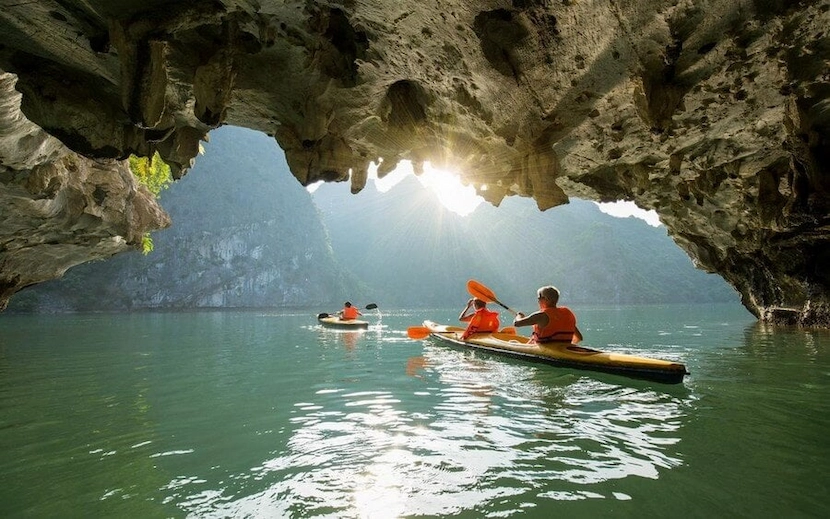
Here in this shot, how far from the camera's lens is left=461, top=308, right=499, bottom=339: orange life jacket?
493 inches

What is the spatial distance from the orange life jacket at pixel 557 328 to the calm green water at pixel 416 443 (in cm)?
64

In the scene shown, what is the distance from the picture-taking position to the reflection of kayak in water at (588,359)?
7.39 m

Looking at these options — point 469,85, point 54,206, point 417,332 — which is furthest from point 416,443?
point 54,206

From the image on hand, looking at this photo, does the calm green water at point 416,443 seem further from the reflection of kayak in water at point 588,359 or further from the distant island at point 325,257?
the distant island at point 325,257

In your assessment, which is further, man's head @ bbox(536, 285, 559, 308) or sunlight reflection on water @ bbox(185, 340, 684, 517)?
man's head @ bbox(536, 285, 559, 308)

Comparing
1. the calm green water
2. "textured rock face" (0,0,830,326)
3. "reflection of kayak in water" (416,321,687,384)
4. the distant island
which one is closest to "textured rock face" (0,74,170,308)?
"textured rock face" (0,0,830,326)

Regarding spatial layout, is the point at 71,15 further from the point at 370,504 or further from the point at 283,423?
the point at 370,504

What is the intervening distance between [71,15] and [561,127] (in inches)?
279

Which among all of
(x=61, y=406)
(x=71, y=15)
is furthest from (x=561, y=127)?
(x=61, y=406)

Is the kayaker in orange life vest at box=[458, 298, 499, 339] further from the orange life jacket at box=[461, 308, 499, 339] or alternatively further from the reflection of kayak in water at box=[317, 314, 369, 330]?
the reflection of kayak in water at box=[317, 314, 369, 330]

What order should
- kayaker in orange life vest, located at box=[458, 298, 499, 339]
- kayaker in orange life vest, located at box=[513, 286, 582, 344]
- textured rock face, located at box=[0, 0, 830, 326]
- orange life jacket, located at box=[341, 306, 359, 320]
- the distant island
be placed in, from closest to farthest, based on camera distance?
textured rock face, located at box=[0, 0, 830, 326], kayaker in orange life vest, located at box=[513, 286, 582, 344], kayaker in orange life vest, located at box=[458, 298, 499, 339], orange life jacket, located at box=[341, 306, 359, 320], the distant island

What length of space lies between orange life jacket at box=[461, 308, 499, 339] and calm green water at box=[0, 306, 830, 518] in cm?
312

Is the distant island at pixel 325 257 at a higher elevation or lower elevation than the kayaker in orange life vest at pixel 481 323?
higher

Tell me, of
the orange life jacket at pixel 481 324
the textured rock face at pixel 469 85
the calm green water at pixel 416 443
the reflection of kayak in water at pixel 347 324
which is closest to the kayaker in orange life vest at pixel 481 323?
the orange life jacket at pixel 481 324
